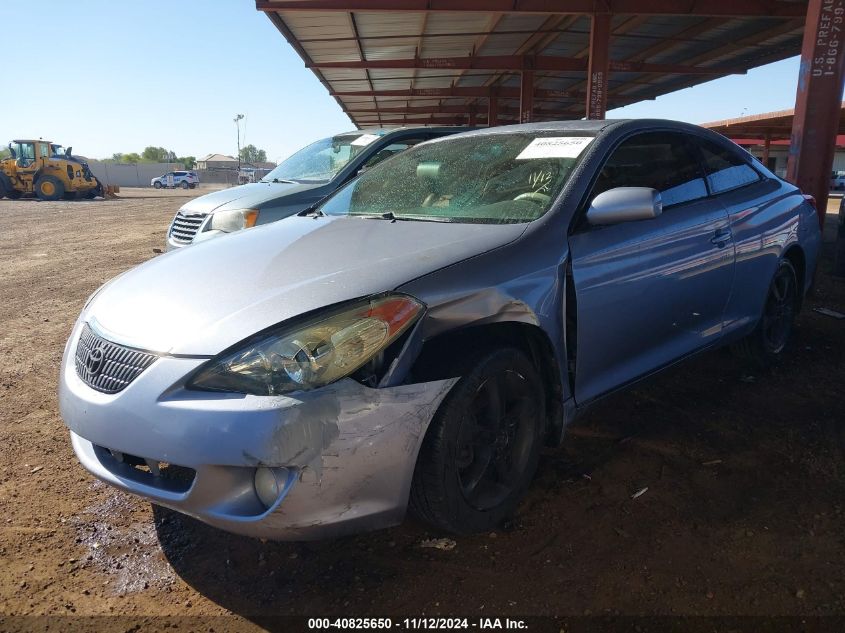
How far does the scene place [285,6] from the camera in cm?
1063

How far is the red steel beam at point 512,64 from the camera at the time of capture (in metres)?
16.4

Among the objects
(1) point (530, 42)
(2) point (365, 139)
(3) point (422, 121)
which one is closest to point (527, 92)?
(1) point (530, 42)

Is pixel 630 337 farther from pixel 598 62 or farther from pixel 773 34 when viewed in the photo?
pixel 773 34

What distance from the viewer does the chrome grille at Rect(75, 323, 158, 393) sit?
1954 millimetres

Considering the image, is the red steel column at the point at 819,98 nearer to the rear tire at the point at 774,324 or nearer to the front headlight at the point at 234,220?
the rear tire at the point at 774,324

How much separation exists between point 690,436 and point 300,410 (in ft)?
7.05

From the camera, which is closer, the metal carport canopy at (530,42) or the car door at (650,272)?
the car door at (650,272)

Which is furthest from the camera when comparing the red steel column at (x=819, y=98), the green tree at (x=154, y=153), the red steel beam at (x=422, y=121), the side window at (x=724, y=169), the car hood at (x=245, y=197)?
the green tree at (x=154, y=153)

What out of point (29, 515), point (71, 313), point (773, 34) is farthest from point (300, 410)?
point (773, 34)

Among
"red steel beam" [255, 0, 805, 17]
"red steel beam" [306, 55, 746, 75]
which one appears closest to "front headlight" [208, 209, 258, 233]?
"red steel beam" [255, 0, 805, 17]

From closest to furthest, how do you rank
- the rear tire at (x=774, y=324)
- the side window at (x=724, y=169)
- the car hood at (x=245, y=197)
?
the side window at (x=724, y=169)
the rear tire at (x=774, y=324)
the car hood at (x=245, y=197)

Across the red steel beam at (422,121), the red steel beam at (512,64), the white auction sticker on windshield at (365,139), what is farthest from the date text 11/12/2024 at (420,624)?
the red steel beam at (422,121)

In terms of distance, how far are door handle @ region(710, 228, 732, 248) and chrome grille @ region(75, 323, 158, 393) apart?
2.67 m

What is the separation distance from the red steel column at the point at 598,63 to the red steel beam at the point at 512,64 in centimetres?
362
